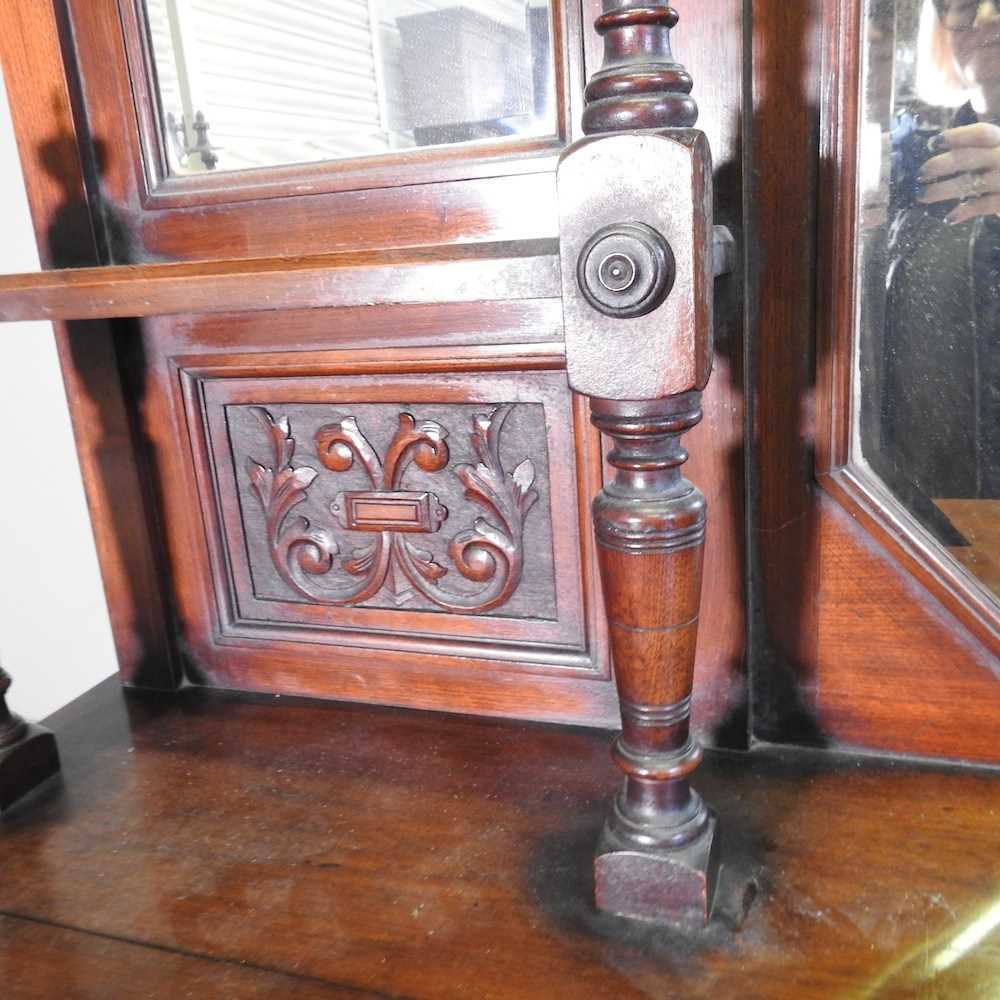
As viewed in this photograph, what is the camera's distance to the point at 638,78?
1.69 ft

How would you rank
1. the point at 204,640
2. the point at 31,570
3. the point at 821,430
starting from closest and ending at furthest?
the point at 821,430
the point at 204,640
the point at 31,570

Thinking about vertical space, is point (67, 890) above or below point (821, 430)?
below

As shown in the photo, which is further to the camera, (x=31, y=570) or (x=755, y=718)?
(x=31, y=570)

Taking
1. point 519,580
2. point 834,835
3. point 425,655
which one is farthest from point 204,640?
point 834,835

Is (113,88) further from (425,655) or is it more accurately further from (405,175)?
(425,655)

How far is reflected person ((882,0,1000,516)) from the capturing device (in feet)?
2.34

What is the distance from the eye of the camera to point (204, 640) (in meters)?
1.03

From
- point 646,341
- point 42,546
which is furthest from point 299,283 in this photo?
point 42,546

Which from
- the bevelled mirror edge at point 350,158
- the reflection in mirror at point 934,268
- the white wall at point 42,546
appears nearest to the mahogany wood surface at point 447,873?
the reflection in mirror at point 934,268

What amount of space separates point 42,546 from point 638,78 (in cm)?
103

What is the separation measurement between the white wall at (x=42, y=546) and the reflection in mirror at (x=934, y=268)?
3.09 ft

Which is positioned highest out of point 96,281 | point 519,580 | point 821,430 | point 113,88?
point 113,88

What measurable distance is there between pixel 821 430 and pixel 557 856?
392mm

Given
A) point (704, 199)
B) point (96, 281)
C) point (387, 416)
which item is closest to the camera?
point (704, 199)
